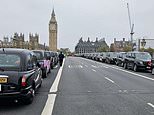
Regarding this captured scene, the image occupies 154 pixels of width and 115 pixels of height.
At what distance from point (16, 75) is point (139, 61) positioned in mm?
18661

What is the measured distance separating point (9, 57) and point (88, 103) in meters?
Result: 2.86

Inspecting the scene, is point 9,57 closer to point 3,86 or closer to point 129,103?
point 3,86

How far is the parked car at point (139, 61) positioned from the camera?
25.7 metres

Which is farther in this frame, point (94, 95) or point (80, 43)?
point (80, 43)

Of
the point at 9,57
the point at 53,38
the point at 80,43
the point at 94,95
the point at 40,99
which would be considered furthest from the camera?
the point at 80,43

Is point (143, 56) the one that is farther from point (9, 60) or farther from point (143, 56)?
point (9, 60)

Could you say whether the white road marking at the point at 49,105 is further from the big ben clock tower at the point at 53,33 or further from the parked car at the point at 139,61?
the big ben clock tower at the point at 53,33

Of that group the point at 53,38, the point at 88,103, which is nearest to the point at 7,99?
the point at 88,103

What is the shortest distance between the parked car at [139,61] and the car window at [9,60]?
17.7 meters

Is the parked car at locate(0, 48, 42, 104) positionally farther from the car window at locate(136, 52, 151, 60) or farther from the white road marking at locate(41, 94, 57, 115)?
the car window at locate(136, 52, 151, 60)

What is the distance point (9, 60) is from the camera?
9328mm

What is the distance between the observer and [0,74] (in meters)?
8.59

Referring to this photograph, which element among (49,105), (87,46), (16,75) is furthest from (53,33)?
(16,75)

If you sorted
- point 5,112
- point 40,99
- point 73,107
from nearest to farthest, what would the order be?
point 5,112, point 73,107, point 40,99
